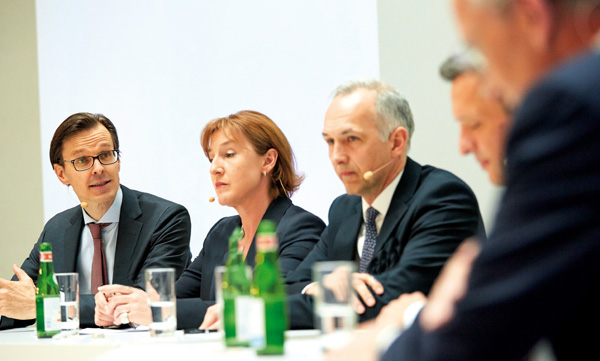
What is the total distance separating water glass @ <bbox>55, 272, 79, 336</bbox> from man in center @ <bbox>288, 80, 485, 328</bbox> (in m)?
0.72

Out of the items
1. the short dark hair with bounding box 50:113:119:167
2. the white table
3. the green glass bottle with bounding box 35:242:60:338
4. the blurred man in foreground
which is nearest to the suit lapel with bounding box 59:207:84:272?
the short dark hair with bounding box 50:113:119:167

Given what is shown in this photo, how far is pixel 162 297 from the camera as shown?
1970 mm

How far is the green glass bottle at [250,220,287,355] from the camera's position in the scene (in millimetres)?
1466

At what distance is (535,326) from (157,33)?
4.50 meters

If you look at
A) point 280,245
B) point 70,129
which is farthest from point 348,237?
point 70,129

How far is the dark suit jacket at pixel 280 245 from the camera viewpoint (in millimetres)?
3000

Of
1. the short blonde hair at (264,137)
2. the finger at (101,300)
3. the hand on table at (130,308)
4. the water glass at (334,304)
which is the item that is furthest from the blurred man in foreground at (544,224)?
the short blonde hair at (264,137)

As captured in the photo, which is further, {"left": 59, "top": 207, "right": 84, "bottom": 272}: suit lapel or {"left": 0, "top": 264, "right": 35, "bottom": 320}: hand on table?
{"left": 59, "top": 207, "right": 84, "bottom": 272}: suit lapel

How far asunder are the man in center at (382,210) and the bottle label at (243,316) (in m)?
0.62

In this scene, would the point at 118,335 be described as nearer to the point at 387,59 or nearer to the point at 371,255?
the point at 371,255

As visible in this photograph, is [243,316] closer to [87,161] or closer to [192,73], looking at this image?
[87,161]

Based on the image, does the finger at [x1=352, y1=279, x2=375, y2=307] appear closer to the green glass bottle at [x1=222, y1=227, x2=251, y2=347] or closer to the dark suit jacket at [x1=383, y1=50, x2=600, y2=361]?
the green glass bottle at [x1=222, y1=227, x2=251, y2=347]

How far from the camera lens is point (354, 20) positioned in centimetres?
415

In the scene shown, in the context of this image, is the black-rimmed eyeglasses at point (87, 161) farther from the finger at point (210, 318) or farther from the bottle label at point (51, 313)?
the finger at point (210, 318)
